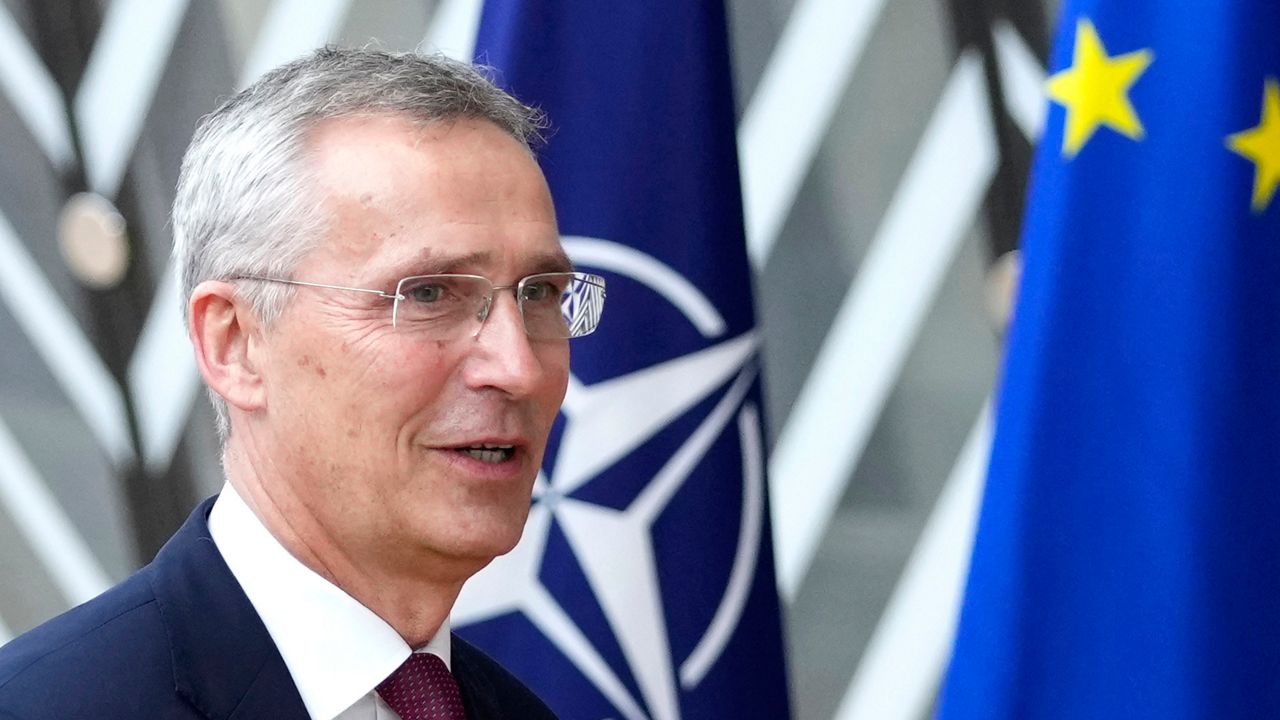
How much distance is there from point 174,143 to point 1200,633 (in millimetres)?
2863

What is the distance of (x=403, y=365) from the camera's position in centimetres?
156

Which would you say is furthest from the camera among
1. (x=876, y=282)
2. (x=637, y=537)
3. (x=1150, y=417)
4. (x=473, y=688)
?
(x=876, y=282)

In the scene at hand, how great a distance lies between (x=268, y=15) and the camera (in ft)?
13.4

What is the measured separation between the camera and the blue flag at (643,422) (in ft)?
8.84

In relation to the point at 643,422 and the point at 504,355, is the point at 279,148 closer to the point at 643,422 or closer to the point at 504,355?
the point at 504,355

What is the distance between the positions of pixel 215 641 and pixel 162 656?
5cm

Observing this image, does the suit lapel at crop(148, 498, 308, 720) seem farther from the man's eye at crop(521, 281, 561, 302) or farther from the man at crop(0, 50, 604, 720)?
the man's eye at crop(521, 281, 561, 302)

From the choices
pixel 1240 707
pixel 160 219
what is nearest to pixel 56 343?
pixel 160 219

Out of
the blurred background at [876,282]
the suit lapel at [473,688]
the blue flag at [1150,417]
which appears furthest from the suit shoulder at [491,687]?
the blurred background at [876,282]

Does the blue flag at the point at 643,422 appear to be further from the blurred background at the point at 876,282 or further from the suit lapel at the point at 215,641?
the suit lapel at the point at 215,641

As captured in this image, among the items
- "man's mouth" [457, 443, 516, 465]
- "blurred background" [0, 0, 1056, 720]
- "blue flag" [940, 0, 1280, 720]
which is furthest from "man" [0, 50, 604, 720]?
"blurred background" [0, 0, 1056, 720]

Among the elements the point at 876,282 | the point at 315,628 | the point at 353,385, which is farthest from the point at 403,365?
the point at 876,282

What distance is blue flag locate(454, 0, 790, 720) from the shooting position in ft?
8.84

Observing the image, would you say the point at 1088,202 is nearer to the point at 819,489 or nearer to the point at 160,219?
the point at 819,489
